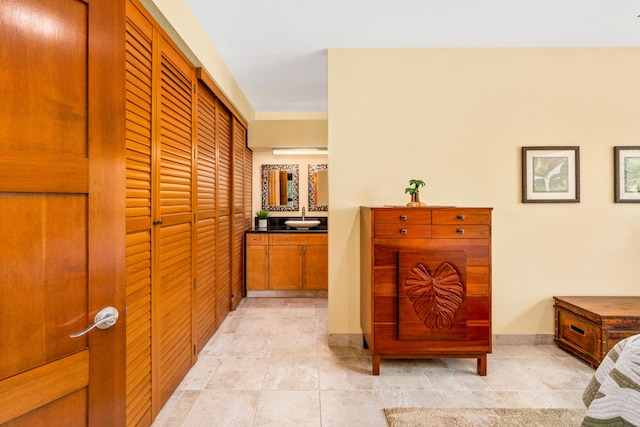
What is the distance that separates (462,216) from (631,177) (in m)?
1.81

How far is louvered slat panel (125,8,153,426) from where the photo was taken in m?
1.53

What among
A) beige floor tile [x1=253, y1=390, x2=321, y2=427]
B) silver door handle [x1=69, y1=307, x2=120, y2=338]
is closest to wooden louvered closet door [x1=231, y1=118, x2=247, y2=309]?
beige floor tile [x1=253, y1=390, x2=321, y2=427]

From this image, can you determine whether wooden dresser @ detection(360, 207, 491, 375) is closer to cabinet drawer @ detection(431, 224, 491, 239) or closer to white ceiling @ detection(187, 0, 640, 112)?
cabinet drawer @ detection(431, 224, 491, 239)

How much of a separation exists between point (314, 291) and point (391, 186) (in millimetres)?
2091

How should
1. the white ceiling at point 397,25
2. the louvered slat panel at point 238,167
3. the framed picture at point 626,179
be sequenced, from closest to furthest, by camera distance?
the white ceiling at point 397,25
the framed picture at point 626,179
the louvered slat panel at point 238,167

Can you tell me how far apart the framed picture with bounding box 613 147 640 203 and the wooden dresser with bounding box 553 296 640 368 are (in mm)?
874

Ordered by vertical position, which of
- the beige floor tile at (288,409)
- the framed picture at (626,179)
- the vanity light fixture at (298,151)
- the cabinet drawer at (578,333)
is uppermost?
the vanity light fixture at (298,151)

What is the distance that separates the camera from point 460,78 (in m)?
2.76

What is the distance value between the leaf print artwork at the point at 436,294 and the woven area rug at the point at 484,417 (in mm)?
529

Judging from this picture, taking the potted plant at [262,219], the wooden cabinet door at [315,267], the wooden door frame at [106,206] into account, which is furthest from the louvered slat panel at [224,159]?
the wooden door frame at [106,206]

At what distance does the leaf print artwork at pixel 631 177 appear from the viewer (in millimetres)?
2723

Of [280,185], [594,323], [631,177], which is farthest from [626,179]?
[280,185]

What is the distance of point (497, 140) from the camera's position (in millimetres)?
2766

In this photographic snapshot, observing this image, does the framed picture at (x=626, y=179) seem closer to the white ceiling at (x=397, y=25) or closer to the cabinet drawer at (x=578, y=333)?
the white ceiling at (x=397, y=25)
